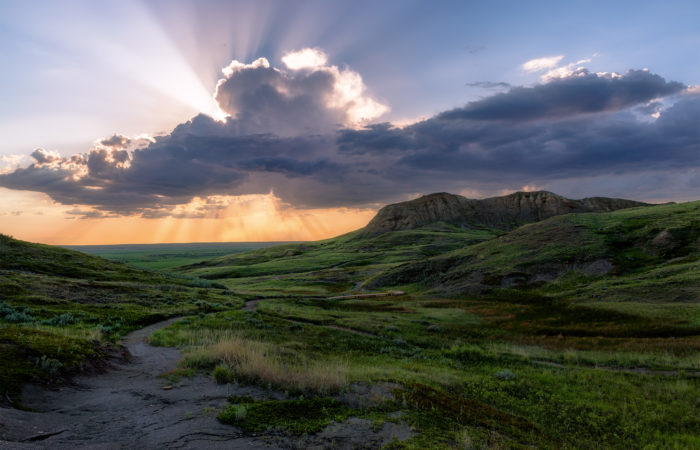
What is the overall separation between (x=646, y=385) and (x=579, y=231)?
6846 cm

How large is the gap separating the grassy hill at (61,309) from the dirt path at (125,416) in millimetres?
1191

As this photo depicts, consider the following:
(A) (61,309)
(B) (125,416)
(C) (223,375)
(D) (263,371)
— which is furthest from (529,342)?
(A) (61,309)

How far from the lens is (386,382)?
13.7m

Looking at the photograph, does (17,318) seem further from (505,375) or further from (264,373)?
(505,375)

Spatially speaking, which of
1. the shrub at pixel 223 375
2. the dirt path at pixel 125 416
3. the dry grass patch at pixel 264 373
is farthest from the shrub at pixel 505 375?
the shrub at pixel 223 375

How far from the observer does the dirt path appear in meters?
8.04

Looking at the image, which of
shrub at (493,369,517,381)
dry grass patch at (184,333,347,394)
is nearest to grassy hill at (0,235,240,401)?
dry grass patch at (184,333,347,394)

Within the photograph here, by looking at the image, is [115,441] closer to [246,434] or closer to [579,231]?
[246,434]

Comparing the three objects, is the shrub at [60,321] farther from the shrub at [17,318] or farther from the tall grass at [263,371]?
the tall grass at [263,371]

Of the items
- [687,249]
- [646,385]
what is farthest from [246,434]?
[687,249]

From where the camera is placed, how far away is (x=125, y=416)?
9.88 metres

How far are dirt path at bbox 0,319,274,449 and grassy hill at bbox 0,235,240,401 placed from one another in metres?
1.19

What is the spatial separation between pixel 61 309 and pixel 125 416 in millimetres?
26459

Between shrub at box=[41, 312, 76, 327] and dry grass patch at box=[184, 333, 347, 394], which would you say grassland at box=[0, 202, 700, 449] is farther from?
shrub at box=[41, 312, 76, 327]
